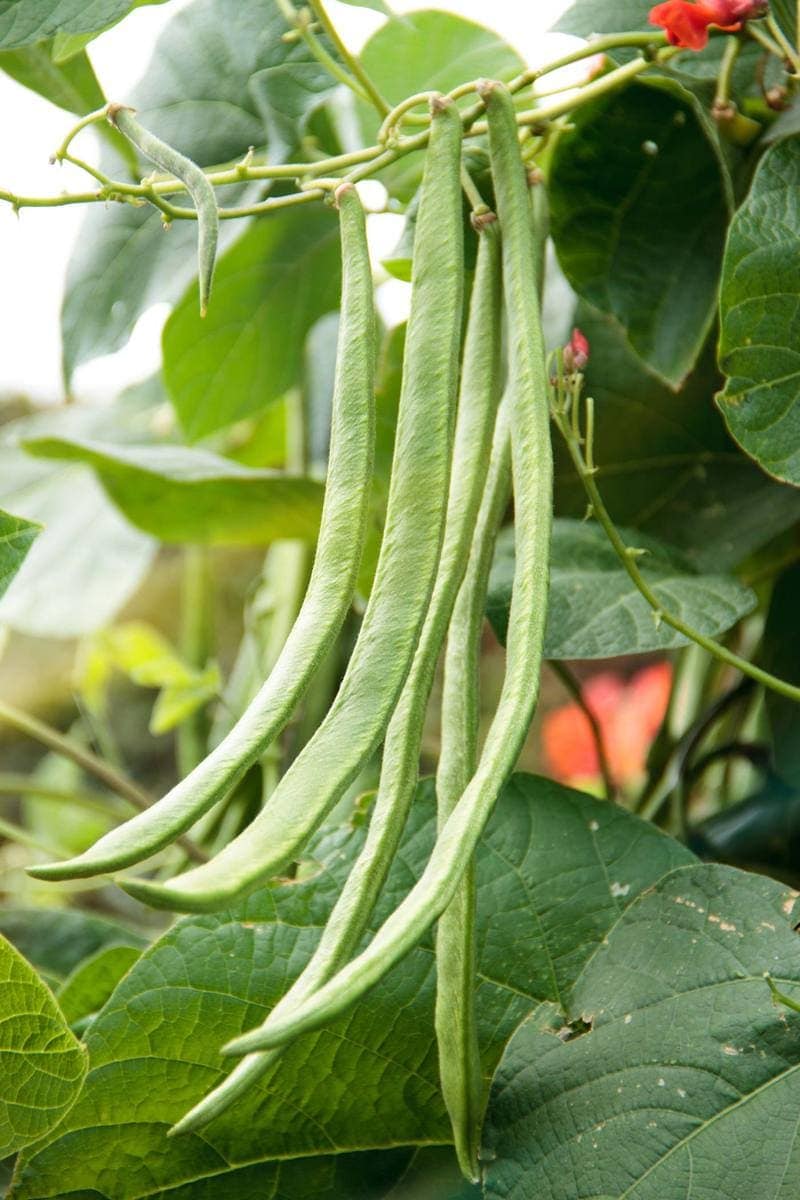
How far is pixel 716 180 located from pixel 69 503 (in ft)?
2.16

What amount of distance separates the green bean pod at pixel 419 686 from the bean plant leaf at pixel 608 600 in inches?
4.0

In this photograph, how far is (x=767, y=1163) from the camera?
41cm

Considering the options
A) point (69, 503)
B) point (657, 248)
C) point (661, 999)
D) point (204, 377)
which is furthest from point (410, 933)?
point (69, 503)

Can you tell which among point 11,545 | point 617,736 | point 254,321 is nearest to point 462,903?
point 11,545

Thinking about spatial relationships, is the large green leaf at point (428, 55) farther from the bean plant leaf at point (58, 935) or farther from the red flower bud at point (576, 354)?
the bean plant leaf at point (58, 935)

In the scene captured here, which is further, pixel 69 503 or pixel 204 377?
pixel 69 503

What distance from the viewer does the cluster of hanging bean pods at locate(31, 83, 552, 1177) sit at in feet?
1.06

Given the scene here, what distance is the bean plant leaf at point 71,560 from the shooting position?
36.5 inches

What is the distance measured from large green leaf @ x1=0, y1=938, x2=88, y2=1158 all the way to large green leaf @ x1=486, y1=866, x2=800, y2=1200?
17 cm

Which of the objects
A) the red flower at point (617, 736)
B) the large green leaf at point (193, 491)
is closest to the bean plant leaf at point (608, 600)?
the large green leaf at point (193, 491)

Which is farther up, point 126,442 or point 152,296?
point 152,296

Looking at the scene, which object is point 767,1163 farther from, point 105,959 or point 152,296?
point 152,296

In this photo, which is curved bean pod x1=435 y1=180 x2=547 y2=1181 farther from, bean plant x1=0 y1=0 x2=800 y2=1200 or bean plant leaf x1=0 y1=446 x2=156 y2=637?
bean plant leaf x1=0 y1=446 x2=156 y2=637

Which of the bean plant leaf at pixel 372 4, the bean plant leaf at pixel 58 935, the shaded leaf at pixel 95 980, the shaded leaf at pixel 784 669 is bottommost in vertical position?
the shaded leaf at pixel 784 669
